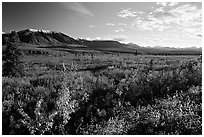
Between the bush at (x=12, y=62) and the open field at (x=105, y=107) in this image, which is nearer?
the open field at (x=105, y=107)

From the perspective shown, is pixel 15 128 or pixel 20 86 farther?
pixel 20 86

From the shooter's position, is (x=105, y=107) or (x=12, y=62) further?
(x=12, y=62)

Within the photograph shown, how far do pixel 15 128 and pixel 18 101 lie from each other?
122 centimetres

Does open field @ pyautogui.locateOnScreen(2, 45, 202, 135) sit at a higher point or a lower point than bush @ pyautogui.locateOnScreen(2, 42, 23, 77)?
lower

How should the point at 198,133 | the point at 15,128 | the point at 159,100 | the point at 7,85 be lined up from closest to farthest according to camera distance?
the point at 198,133, the point at 15,128, the point at 159,100, the point at 7,85

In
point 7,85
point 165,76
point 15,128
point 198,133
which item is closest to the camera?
point 198,133

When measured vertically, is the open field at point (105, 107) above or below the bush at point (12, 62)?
below

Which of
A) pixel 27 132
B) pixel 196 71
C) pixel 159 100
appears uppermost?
pixel 196 71

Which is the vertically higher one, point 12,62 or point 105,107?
point 12,62

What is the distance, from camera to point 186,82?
1097 cm

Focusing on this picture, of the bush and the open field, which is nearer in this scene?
the open field

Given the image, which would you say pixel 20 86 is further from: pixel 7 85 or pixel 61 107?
pixel 61 107

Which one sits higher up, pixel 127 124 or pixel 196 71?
pixel 196 71

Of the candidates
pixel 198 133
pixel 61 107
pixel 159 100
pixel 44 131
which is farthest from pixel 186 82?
pixel 44 131
